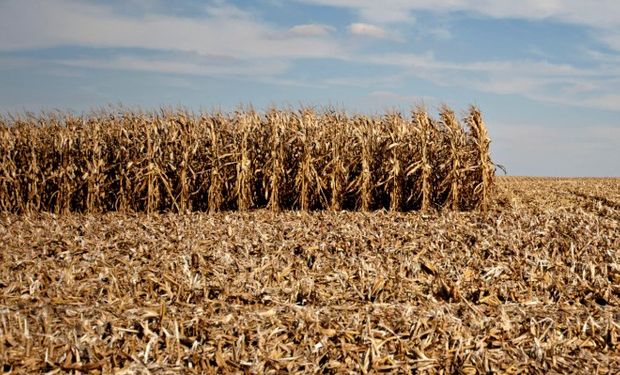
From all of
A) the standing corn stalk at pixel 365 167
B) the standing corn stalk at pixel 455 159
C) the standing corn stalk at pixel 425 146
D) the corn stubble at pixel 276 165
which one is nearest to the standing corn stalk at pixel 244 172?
the corn stubble at pixel 276 165

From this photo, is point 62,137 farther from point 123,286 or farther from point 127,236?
point 123,286

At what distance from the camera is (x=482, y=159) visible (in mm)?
13039

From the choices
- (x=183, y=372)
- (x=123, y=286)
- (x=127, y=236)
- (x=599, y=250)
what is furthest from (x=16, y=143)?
(x=599, y=250)

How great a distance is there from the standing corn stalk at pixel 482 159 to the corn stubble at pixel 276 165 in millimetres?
22

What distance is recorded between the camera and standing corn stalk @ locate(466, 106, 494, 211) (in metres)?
13.0

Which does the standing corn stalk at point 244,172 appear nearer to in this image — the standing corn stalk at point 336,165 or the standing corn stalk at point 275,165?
the standing corn stalk at point 275,165

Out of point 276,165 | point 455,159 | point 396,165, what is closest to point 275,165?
point 276,165

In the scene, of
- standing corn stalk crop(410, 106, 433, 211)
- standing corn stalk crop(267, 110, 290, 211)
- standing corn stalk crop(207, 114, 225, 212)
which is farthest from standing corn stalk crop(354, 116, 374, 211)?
standing corn stalk crop(207, 114, 225, 212)

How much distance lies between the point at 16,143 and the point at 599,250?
40.9 feet

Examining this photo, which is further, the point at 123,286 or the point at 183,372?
the point at 123,286

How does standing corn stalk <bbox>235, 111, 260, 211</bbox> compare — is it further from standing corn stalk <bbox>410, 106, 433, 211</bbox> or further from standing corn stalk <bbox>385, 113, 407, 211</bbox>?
standing corn stalk <bbox>410, 106, 433, 211</bbox>

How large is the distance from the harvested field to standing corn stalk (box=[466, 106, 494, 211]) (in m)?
2.59

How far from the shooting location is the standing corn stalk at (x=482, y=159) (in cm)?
1303

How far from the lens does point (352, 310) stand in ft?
20.1
